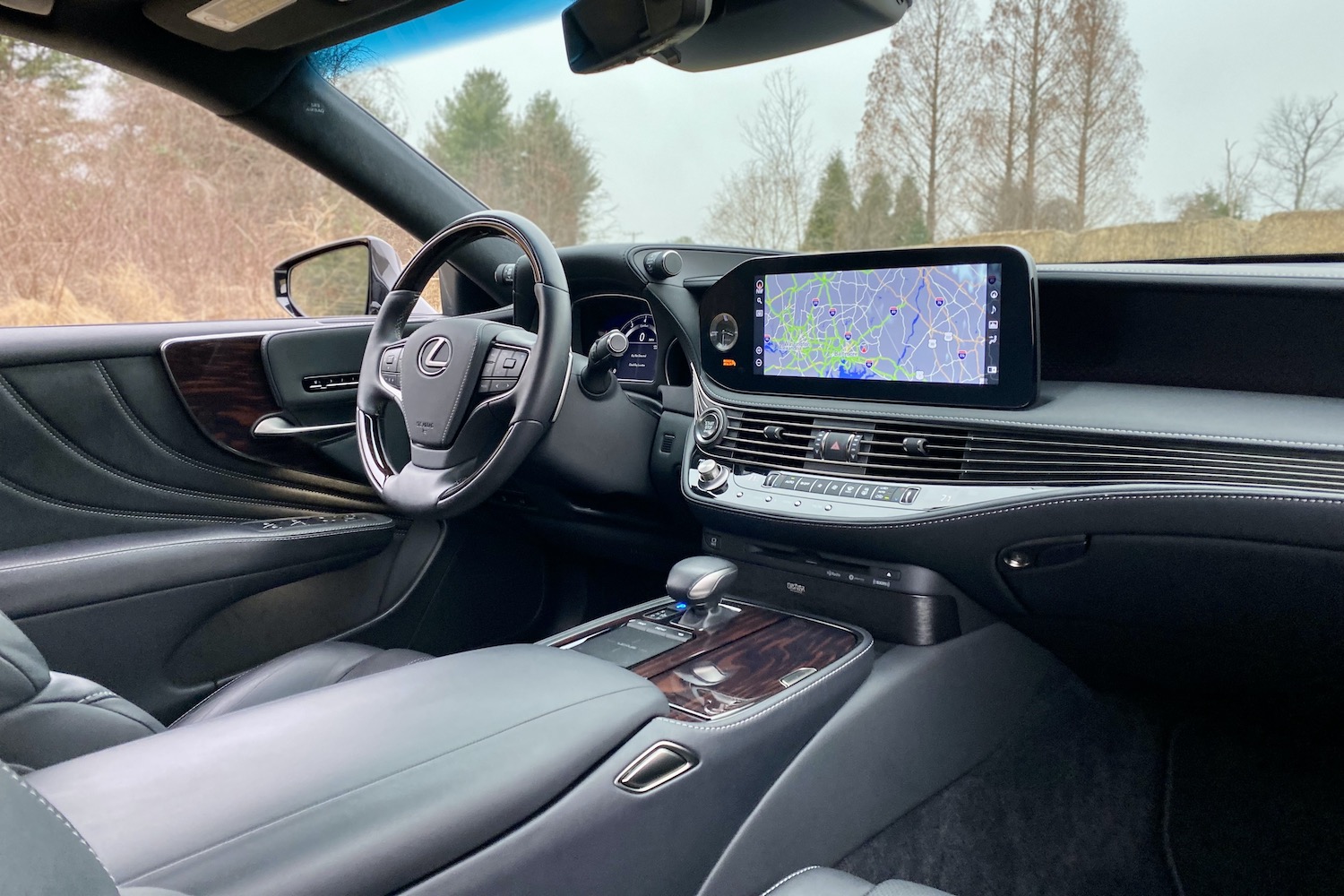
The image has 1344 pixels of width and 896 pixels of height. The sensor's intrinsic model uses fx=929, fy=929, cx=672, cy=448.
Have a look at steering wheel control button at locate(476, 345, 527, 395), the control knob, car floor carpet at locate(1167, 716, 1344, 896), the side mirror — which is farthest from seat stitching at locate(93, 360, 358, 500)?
car floor carpet at locate(1167, 716, 1344, 896)

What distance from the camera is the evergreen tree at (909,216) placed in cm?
187

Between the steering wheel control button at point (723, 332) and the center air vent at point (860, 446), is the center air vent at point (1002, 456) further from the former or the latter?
the steering wheel control button at point (723, 332)

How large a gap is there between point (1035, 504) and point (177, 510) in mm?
1826

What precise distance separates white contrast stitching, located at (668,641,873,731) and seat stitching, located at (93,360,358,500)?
1481 mm

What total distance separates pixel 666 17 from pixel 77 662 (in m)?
1.70

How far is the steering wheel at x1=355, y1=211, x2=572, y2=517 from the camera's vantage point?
1.54m

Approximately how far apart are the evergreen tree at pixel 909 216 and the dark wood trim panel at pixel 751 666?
76 centimetres

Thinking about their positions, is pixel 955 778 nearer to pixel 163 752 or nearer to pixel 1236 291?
pixel 1236 291

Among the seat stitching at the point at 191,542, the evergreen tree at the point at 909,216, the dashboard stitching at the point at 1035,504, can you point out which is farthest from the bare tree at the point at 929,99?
the seat stitching at the point at 191,542

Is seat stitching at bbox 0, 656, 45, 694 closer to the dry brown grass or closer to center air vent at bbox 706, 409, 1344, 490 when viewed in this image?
center air vent at bbox 706, 409, 1344, 490

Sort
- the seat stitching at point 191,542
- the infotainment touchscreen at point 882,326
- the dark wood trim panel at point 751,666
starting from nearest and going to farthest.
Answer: the dark wood trim panel at point 751,666 → the infotainment touchscreen at point 882,326 → the seat stitching at point 191,542

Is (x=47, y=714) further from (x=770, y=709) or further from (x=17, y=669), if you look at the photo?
(x=770, y=709)

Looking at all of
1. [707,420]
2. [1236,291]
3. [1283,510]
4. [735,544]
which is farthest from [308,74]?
[1283,510]

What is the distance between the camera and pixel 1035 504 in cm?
144
